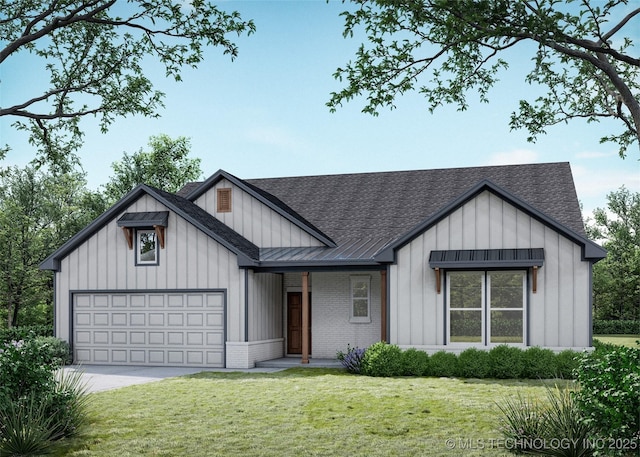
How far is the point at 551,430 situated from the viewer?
1052 cm

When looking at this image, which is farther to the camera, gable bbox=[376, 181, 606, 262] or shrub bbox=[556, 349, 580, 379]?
gable bbox=[376, 181, 606, 262]

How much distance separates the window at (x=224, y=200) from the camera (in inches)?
1058

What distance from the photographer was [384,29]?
42.2ft

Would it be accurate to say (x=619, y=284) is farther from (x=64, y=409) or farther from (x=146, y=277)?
(x=64, y=409)

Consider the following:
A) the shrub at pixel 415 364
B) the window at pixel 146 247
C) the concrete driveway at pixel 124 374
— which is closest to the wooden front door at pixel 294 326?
the concrete driveway at pixel 124 374

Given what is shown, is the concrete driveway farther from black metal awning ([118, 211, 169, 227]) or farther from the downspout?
black metal awning ([118, 211, 169, 227])

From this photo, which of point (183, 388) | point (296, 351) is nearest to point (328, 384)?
point (183, 388)

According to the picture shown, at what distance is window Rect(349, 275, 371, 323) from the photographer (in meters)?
25.4

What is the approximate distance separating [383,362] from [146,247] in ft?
29.9

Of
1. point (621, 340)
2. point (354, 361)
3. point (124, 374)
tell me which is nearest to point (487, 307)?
point (354, 361)

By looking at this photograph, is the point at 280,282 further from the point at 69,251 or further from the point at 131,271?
the point at 69,251

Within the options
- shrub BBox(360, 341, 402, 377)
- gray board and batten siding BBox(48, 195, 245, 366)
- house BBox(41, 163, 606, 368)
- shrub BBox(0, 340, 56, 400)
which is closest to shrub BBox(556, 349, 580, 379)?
house BBox(41, 163, 606, 368)

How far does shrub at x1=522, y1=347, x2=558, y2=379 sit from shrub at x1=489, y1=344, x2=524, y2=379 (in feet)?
0.43

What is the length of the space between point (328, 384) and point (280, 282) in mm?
8519
